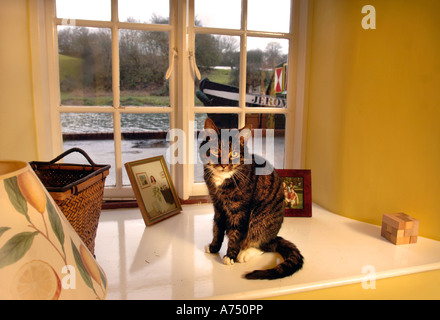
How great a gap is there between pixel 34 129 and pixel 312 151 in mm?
1282

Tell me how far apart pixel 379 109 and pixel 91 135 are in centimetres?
127

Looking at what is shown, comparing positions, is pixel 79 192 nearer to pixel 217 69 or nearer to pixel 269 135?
pixel 217 69

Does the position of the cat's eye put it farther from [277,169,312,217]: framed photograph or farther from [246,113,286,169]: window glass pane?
[246,113,286,169]: window glass pane

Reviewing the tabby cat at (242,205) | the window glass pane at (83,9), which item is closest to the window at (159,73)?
the window glass pane at (83,9)

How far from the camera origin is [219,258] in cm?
109

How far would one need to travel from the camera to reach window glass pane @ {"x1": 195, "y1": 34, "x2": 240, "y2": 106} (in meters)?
1.53

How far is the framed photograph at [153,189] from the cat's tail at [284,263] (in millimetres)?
504

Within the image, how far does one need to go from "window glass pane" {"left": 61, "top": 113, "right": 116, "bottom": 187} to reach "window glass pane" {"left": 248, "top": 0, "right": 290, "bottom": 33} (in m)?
0.83

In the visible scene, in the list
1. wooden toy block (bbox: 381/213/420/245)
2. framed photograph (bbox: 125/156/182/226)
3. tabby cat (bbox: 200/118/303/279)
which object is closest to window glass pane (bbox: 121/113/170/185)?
framed photograph (bbox: 125/156/182/226)

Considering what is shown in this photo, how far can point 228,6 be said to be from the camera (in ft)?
4.99
